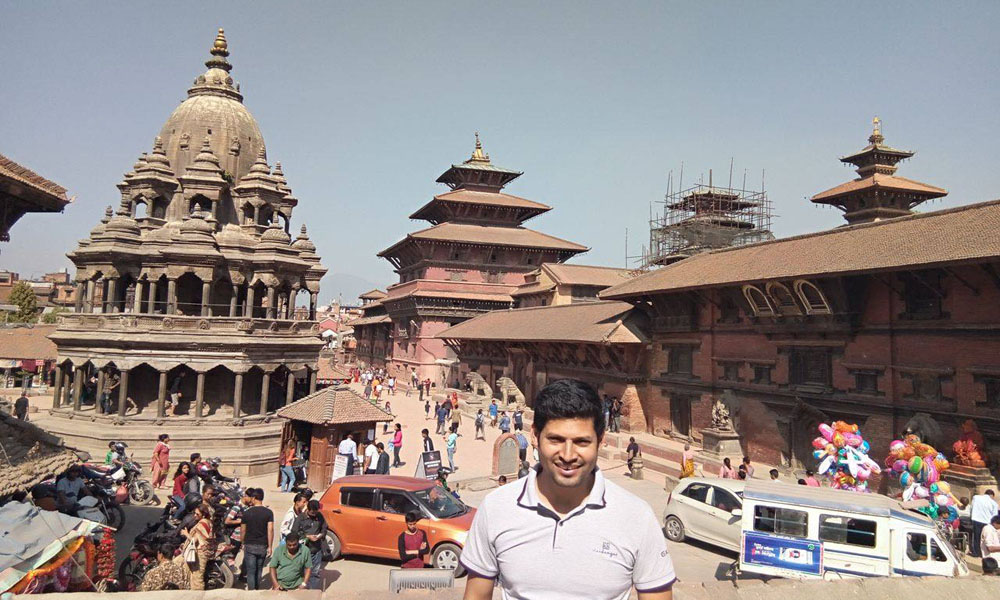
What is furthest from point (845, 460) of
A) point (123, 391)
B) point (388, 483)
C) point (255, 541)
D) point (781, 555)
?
point (123, 391)

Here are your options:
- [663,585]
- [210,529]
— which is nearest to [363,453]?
[210,529]

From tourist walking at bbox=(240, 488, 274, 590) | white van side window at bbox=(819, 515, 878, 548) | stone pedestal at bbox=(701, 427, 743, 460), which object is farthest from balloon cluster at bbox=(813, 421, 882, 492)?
tourist walking at bbox=(240, 488, 274, 590)

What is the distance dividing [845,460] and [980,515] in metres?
2.51

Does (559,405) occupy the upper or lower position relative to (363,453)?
upper

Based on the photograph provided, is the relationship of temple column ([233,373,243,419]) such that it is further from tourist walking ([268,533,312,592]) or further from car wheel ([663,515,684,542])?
car wheel ([663,515,684,542])

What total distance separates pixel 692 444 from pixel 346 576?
17.2 m

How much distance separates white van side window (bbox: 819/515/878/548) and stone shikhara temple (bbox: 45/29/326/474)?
20.5 meters

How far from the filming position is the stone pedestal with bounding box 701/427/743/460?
21188 millimetres

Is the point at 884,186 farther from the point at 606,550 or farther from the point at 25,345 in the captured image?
the point at 25,345

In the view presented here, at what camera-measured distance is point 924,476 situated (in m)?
13.5

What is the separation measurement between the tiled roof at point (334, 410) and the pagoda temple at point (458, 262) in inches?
1112

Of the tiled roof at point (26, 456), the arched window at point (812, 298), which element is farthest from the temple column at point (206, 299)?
the arched window at point (812, 298)

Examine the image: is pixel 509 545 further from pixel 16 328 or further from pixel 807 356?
pixel 16 328

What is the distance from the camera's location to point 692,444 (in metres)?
24.1
